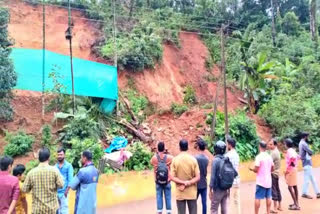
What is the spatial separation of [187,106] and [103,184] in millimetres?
10502

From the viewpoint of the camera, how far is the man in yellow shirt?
5.21 metres

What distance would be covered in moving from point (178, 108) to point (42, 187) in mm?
14816

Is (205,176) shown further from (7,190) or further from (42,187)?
(7,190)

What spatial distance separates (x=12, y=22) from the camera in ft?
72.7

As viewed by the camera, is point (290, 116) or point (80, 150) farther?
point (290, 116)

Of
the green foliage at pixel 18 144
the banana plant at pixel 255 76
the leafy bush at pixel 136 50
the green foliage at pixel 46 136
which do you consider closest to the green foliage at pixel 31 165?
the green foliage at pixel 18 144

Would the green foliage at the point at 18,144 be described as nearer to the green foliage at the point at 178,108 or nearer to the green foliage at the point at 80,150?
A: the green foliage at the point at 80,150

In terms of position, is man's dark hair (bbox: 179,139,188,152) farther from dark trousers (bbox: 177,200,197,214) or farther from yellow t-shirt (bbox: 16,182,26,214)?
yellow t-shirt (bbox: 16,182,26,214)

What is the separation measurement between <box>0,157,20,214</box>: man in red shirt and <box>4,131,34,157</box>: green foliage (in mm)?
7549

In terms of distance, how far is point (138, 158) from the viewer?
12422 mm

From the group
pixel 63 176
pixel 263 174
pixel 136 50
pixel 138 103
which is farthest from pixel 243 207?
pixel 136 50

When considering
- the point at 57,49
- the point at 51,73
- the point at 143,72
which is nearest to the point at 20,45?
the point at 57,49

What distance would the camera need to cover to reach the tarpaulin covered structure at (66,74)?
12.8 m

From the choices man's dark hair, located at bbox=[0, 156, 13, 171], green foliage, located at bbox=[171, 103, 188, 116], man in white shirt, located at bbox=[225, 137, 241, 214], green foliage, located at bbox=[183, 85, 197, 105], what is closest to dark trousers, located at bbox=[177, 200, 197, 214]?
man in white shirt, located at bbox=[225, 137, 241, 214]
